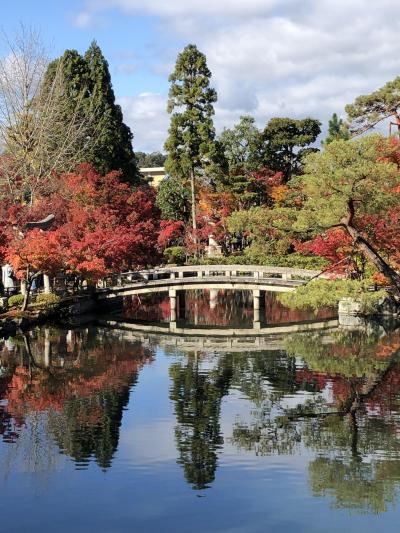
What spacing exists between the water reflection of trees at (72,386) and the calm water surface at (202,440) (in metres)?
0.06

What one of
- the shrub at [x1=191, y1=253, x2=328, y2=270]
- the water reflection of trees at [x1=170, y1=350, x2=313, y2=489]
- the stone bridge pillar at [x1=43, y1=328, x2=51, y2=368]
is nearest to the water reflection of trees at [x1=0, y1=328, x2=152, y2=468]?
the stone bridge pillar at [x1=43, y1=328, x2=51, y2=368]

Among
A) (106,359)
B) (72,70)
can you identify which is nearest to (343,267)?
(106,359)

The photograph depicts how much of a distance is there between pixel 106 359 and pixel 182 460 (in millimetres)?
11568

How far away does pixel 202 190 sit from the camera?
161 feet

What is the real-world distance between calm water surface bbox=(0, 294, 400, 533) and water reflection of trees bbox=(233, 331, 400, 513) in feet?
0.13

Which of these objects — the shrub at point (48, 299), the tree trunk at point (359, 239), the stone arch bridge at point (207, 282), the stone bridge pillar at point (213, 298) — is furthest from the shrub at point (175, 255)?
the tree trunk at point (359, 239)

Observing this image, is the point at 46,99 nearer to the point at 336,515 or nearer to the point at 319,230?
the point at 319,230

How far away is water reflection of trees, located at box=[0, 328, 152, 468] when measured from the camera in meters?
16.0

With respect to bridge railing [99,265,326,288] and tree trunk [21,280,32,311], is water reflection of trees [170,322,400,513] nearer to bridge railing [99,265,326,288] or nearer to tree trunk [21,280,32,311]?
bridge railing [99,265,326,288]

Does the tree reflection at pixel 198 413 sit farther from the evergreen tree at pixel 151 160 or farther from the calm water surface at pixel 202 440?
the evergreen tree at pixel 151 160

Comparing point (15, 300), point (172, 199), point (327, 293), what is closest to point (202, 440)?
point (327, 293)

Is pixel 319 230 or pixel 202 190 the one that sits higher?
pixel 202 190

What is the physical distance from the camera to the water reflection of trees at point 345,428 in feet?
43.3

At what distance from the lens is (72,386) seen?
21.2m
